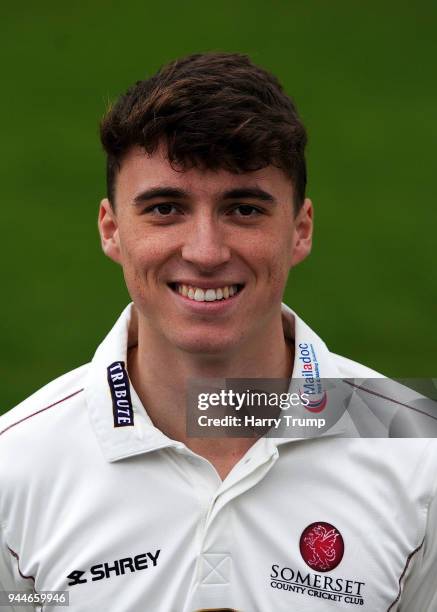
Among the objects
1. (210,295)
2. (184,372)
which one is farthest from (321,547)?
(210,295)

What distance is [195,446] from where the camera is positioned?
10.4 ft

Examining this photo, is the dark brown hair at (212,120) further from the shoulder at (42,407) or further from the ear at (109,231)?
the shoulder at (42,407)

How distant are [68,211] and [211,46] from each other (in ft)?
7.14

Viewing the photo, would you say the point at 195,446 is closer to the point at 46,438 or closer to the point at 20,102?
the point at 46,438

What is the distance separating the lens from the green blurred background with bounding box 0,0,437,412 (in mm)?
7137

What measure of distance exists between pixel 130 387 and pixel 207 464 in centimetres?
32

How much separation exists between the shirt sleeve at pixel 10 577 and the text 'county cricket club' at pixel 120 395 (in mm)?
408

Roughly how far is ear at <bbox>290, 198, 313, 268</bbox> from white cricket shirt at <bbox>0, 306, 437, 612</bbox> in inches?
19.7

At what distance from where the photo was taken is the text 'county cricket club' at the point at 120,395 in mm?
3137

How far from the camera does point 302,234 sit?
3.29 m

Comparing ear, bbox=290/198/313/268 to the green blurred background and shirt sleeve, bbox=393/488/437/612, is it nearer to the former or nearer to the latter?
shirt sleeve, bbox=393/488/437/612

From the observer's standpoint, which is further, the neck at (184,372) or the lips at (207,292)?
the neck at (184,372)

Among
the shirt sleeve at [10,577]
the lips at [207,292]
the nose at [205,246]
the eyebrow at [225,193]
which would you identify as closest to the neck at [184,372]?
the lips at [207,292]

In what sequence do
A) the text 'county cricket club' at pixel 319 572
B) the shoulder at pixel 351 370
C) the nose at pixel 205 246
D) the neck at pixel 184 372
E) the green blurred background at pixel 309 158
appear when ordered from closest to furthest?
1. the nose at pixel 205 246
2. the text 'county cricket club' at pixel 319 572
3. the neck at pixel 184 372
4. the shoulder at pixel 351 370
5. the green blurred background at pixel 309 158
